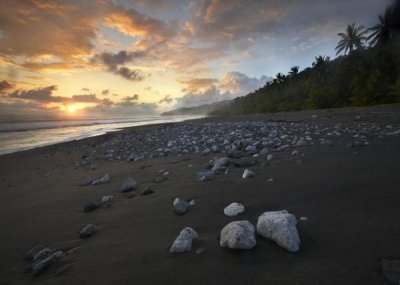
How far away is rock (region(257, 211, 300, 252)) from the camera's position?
1.64 m

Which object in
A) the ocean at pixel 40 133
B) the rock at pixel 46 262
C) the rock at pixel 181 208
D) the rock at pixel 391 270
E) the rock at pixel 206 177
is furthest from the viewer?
the ocean at pixel 40 133

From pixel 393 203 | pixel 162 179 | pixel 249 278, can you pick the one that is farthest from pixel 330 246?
pixel 162 179

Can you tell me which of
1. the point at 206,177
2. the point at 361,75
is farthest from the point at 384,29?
the point at 206,177

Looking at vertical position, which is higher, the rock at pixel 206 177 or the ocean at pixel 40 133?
the ocean at pixel 40 133

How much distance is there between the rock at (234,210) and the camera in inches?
92.5

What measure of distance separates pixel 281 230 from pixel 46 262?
186 cm

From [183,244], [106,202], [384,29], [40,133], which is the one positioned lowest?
[106,202]

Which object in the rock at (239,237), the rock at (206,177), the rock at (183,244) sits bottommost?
the rock at (206,177)

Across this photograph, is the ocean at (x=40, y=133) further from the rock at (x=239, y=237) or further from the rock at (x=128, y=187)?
the rock at (x=239, y=237)

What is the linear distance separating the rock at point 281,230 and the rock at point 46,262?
167cm

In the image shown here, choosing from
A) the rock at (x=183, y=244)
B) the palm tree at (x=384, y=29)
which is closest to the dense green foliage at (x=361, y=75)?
the palm tree at (x=384, y=29)

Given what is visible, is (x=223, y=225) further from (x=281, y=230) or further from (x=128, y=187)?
(x=128, y=187)

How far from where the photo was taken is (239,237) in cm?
172

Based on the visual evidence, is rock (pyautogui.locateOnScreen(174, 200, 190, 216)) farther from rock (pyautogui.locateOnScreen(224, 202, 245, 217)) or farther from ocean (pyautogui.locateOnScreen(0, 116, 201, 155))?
ocean (pyautogui.locateOnScreen(0, 116, 201, 155))
